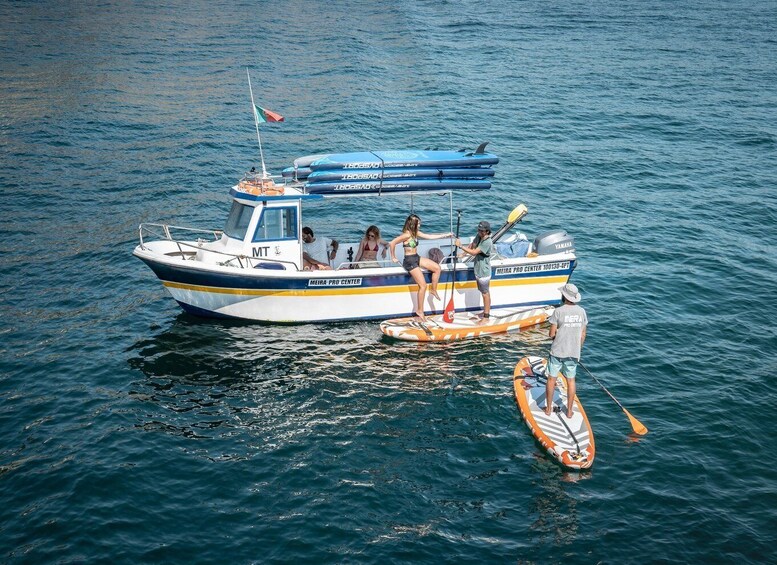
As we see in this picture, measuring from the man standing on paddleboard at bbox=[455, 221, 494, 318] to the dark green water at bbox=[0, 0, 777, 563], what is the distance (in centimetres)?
143

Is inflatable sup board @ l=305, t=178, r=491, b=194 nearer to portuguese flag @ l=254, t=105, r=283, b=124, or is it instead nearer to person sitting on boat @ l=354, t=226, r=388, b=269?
person sitting on boat @ l=354, t=226, r=388, b=269

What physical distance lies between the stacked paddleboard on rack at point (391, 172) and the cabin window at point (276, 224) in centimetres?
102

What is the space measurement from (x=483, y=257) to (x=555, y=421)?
18.8ft

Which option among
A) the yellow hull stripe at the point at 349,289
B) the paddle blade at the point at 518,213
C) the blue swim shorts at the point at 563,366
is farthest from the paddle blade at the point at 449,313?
the blue swim shorts at the point at 563,366

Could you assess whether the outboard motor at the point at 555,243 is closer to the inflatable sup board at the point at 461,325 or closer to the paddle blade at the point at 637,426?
the inflatable sup board at the point at 461,325

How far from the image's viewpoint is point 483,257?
20.9 m

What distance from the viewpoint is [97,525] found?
1389 centimetres

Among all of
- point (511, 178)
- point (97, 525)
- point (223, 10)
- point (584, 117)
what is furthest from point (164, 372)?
point (223, 10)

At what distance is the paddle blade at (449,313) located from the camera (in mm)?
21438

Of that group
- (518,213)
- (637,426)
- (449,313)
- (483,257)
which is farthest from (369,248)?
(637,426)

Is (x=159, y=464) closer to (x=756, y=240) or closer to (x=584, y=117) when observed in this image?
(x=756, y=240)

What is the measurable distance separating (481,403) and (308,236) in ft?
25.4

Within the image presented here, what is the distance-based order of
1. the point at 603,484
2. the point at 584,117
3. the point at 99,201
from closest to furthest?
the point at 603,484 → the point at 99,201 → the point at 584,117

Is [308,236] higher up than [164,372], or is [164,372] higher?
[308,236]
